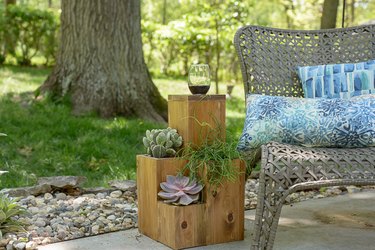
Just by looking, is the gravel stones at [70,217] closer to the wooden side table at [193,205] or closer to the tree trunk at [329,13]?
the wooden side table at [193,205]

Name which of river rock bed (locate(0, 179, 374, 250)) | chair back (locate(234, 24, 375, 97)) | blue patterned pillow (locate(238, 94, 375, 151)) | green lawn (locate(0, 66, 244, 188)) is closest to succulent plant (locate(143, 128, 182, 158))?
blue patterned pillow (locate(238, 94, 375, 151))

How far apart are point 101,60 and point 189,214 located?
8.57ft

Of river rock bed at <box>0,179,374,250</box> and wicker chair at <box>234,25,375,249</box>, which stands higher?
wicker chair at <box>234,25,375,249</box>

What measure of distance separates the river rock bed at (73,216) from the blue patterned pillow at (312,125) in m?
0.63

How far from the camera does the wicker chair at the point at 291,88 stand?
1.95 metres

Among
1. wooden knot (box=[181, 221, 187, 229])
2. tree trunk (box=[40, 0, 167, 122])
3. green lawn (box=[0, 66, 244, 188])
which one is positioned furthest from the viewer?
tree trunk (box=[40, 0, 167, 122])

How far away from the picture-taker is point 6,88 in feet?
17.9

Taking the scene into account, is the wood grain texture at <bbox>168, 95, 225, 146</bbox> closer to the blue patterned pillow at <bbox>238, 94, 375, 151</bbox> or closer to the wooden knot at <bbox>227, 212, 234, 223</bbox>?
the blue patterned pillow at <bbox>238, 94, 375, 151</bbox>

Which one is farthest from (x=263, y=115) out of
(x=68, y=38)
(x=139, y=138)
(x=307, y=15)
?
(x=307, y=15)

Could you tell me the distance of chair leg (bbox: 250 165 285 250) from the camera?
76.4 inches

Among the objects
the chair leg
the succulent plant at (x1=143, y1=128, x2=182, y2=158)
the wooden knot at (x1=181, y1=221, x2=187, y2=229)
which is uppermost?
the succulent plant at (x1=143, y1=128, x2=182, y2=158)

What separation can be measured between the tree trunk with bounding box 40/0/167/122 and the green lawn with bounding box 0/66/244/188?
0.16m

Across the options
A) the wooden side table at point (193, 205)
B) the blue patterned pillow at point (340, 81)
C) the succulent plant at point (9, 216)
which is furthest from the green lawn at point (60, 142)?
the blue patterned pillow at point (340, 81)

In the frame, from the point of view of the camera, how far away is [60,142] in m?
4.10
